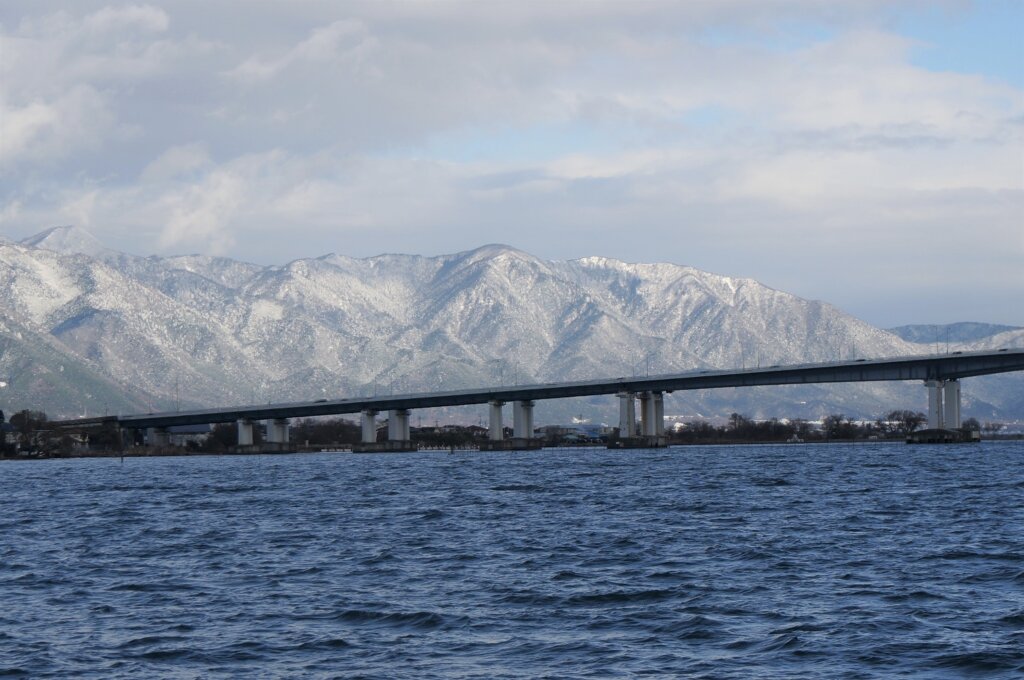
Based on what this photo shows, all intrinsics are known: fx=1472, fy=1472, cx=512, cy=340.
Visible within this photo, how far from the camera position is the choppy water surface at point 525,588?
39312mm

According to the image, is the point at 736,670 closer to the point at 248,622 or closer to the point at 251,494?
the point at 248,622

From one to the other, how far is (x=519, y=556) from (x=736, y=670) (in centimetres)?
2662

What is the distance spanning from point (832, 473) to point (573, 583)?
98045mm

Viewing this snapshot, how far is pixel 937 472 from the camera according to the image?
473ft

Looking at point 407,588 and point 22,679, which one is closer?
point 22,679

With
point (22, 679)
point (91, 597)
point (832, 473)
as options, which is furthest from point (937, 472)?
point (22, 679)

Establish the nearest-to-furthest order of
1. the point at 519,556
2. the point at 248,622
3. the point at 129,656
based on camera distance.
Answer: the point at 129,656, the point at 248,622, the point at 519,556

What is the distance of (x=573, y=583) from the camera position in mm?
53688

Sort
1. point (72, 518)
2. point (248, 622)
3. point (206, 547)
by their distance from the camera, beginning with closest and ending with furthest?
point (248, 622) < point (206, 547) < point (72, 518)

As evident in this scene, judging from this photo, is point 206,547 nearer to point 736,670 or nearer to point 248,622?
point 248,622

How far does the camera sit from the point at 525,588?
2060 inches

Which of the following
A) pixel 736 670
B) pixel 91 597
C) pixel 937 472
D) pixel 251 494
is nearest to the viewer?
pixel 736 670

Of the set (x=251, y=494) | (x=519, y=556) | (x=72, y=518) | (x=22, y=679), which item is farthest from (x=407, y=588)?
(x=251, y=494)

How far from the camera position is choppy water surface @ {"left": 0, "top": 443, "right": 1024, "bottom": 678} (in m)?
39.3
